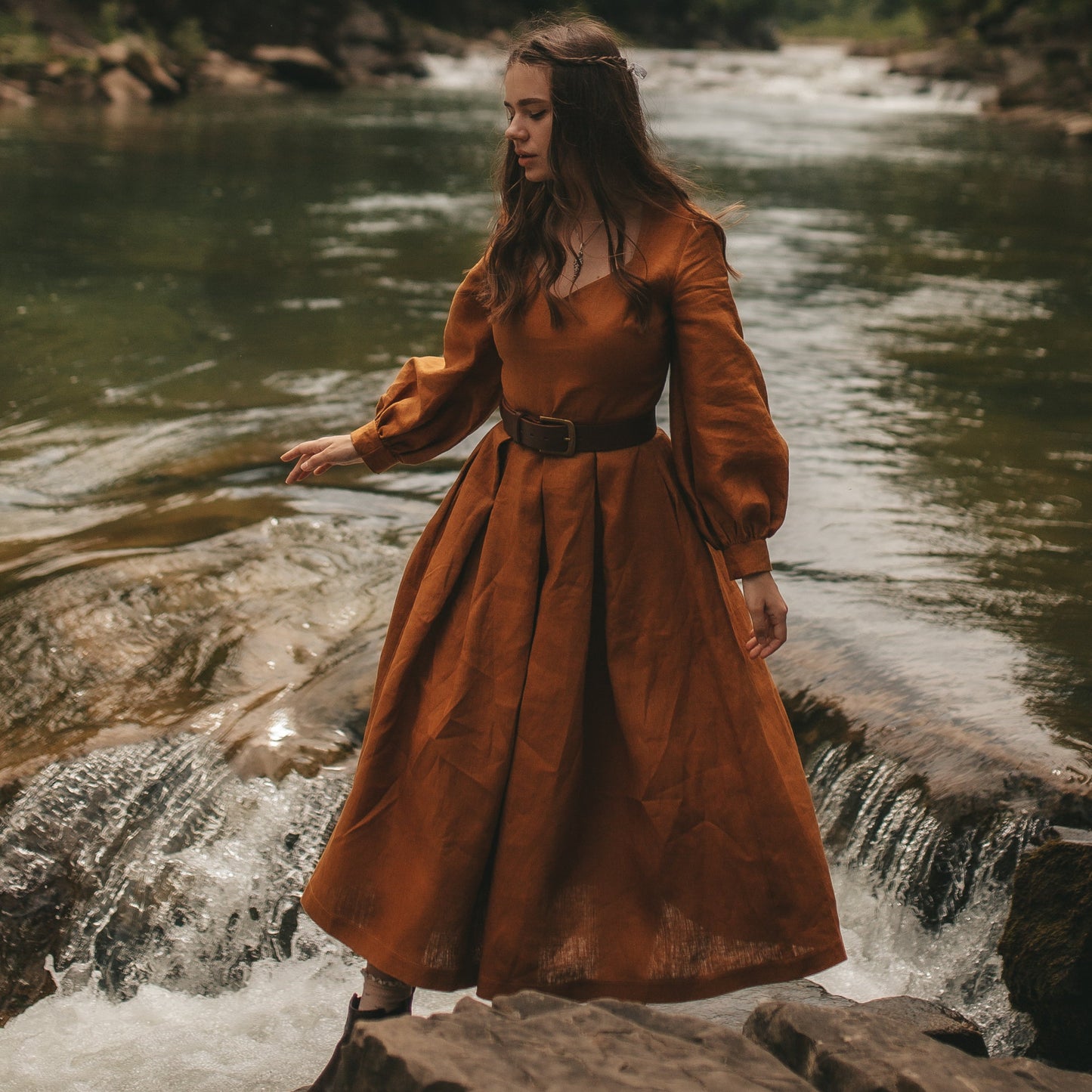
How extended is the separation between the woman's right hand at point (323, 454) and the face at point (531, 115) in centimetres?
65

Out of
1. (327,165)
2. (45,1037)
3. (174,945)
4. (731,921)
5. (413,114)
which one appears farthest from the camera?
(413,114)

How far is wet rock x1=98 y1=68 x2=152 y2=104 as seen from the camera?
24938 mm

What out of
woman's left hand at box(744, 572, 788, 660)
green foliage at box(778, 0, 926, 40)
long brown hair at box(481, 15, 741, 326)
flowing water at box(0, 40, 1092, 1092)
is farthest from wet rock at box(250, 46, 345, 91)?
woman's left hand at box(744, 572, 788, 660)

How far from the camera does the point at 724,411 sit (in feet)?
7.76

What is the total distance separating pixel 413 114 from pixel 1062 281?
17285 millimetres

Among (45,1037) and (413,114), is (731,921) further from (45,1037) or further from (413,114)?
(413,114)

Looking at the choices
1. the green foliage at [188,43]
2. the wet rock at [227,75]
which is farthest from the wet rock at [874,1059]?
the green foliage at [188,43]

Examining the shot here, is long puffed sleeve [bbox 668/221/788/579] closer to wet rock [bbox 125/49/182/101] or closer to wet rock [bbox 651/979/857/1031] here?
wet rock [bbox 651/979/857/1031]

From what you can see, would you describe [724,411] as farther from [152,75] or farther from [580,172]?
[152,75]

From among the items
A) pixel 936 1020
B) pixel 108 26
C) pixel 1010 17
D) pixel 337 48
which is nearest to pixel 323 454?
pixel 936 1020

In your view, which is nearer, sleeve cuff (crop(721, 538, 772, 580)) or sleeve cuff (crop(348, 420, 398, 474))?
sleeve cuff (crop(721, 538, 772, 580))

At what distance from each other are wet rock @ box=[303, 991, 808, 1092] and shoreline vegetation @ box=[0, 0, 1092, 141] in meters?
22.3

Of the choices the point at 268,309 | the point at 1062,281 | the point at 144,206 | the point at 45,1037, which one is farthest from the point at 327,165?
the point at 45,1037

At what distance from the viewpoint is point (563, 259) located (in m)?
2.42
